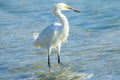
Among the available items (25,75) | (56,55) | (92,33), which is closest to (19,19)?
(92,33)

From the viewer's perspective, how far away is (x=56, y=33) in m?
9.76

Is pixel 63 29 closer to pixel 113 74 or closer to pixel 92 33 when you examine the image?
pixel 113 74

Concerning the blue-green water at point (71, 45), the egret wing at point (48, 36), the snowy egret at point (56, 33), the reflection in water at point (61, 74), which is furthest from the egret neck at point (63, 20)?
the reflection in water at point (61, 74)

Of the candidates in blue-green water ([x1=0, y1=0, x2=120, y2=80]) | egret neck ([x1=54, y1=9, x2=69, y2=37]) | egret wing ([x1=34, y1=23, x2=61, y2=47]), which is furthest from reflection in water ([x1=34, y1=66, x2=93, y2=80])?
egret neck ([x1=54, y1=9, x2=69, y2=37])

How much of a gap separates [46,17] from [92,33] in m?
3.56

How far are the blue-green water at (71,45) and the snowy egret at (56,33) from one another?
373mm

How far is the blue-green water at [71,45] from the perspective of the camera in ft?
28.8

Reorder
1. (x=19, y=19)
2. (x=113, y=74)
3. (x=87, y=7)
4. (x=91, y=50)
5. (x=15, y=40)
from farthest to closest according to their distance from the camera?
(x=87, y=7) → (x=19, y=19) → (x=15, y=40) → (x=91, y=50) → (x=113, y=74)

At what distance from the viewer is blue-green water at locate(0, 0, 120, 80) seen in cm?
877

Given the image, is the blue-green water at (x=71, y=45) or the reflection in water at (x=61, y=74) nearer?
the reflection in water at (x=61, y=74)

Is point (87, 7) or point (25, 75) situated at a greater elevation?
point (87, 7)

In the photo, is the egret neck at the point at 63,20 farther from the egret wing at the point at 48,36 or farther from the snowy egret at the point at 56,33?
the egret wing at the point at 48,36

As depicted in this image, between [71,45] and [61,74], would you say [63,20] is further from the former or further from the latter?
[71,45]

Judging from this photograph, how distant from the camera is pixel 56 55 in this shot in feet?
34.7
